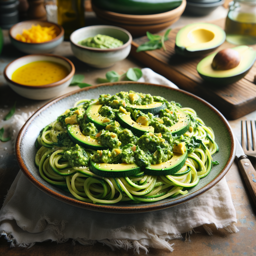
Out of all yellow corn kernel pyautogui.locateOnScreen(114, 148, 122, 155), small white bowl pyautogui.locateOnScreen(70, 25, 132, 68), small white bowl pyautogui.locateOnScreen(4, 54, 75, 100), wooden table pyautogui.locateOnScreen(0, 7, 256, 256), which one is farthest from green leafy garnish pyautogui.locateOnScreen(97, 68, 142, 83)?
yellow corn kernel pyautogui.locateOnScreen(114, 148, 122, 155)

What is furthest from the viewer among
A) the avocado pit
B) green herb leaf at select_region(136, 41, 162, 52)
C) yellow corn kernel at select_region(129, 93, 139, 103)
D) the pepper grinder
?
the pepper grinder

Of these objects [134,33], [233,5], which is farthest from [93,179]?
[233,5]

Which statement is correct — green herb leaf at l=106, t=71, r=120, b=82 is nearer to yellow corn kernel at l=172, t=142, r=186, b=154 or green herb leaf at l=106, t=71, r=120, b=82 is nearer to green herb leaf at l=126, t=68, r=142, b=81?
green herb leaf at l=126, t=68, r=142, b=81

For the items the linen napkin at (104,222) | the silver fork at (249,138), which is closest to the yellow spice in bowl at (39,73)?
the linen napkin at (104,222)

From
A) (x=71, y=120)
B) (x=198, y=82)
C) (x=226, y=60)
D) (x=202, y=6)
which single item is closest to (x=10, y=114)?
(x=71, y=120)

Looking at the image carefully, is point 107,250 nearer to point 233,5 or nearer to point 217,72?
point 217,72

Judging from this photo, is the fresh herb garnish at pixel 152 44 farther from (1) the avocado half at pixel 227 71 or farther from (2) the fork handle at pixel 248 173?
(2) the fork handle at pixel 248 173
